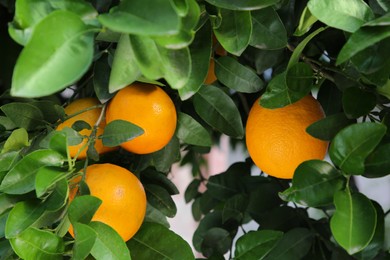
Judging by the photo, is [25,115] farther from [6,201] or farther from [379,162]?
[379,162]

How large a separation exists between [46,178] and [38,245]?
0.08 m

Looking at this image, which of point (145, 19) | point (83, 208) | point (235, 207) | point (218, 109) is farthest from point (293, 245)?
point (145, 19)

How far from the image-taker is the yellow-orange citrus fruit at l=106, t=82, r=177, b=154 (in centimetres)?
61

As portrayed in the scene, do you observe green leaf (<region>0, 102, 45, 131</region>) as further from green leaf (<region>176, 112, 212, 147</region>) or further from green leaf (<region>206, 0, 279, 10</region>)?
green leaf (<region>206, 0, 279, 10</region>)

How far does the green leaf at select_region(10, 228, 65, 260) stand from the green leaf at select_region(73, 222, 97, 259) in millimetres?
43

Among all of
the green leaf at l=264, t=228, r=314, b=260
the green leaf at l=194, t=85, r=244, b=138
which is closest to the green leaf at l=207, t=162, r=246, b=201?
the green leaf at l=264, t=228, r=314, b=260

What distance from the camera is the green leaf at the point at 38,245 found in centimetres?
54

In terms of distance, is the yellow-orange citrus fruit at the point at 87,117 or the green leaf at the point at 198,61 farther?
the yellow-orange citrus fruit at the point at 87,117

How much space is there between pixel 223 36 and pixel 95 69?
0.58 feet

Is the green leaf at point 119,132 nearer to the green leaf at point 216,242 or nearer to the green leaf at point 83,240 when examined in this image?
the green leaf at point 83,240

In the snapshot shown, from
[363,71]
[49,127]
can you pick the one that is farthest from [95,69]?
[363,71]

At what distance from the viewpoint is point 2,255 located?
0.62 meters

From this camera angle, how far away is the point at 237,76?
0.65 meters

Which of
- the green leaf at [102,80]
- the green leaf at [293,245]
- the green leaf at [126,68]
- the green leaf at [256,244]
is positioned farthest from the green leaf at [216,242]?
the green leaf at [126,68]
